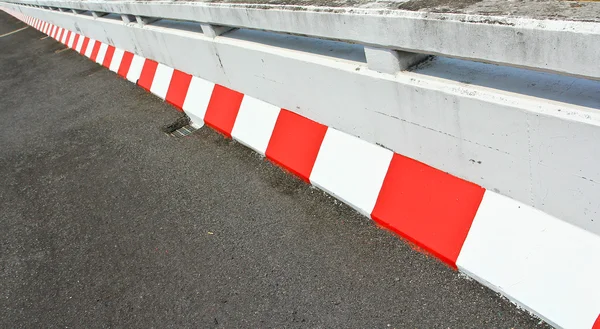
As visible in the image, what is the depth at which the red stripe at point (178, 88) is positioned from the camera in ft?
18.4

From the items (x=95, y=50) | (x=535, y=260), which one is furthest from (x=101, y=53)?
(x=535, y=260)

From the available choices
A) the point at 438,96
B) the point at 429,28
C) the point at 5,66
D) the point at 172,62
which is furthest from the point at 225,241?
the point at 5,66

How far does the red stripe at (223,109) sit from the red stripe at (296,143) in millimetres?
736

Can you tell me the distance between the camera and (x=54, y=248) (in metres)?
3.66

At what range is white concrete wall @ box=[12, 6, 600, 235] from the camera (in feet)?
6.65

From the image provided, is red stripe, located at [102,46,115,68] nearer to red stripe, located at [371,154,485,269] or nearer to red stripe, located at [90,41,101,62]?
red stripe, located at [90,41,101,62]

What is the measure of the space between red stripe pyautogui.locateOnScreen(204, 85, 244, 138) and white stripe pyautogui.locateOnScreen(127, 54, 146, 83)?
2.70 m

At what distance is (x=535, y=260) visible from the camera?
225cm

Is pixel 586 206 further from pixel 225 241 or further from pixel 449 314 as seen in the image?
pixel 225 241

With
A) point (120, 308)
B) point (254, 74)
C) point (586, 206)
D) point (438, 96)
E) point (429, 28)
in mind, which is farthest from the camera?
point (254, 74)

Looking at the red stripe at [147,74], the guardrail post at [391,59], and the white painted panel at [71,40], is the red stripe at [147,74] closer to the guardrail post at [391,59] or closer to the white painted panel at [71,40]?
the guardrail post at [391,59]

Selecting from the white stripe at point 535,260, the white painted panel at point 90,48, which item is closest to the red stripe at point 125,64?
the white painted panel at point 90,48

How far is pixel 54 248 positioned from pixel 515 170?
3.39 m

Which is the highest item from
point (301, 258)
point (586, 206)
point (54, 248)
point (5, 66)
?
point (586, 206)
